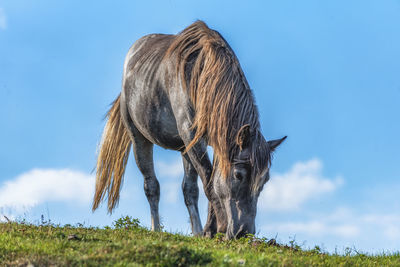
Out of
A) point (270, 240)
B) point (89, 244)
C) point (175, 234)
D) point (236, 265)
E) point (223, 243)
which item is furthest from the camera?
point (175, 234)

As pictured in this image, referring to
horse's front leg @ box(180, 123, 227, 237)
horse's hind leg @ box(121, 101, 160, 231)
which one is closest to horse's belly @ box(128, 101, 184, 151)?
horse's hind leg @ box(121, 101, 160, 231)

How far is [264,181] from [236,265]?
2444mm

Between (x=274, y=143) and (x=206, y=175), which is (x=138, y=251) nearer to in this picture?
(x=206, y=175)

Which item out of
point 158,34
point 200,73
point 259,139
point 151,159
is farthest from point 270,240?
point 158,34

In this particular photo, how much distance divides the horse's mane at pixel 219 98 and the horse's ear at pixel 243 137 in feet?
0.30

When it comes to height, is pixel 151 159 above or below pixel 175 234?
above

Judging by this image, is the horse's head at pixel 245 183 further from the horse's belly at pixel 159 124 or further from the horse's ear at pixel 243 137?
the horse's belly at pixel 159 124

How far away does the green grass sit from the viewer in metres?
5.87

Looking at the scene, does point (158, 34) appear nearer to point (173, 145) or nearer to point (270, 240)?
point (173, 145)

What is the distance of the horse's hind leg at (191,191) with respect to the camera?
398 inches

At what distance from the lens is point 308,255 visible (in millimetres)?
7668

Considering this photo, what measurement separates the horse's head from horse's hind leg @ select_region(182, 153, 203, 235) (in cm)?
207

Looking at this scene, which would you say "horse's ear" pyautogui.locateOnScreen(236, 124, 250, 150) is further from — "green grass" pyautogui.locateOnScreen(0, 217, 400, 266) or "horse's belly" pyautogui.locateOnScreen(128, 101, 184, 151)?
"horse's belly" pyautogui.locateOnScreen(128, 101, 184, 151)

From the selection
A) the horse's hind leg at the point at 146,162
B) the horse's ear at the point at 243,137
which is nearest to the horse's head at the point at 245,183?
the horse's ear at the point at 243,137
